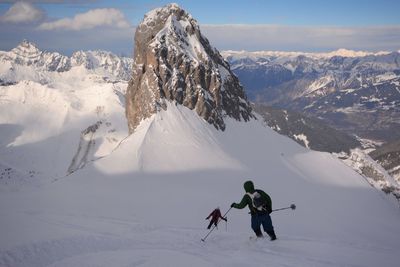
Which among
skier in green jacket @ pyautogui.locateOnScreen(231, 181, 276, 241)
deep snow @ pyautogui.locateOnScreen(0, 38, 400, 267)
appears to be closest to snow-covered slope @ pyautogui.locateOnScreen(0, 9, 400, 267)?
deep snow @ pyautogui.locateOnScreen(0, 38, 400, 267)

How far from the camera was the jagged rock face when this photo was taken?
9294 centimetres

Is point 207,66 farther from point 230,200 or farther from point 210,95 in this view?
point 230,200

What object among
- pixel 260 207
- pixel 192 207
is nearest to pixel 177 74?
pixel 192 207

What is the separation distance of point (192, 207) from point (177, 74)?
42.8m

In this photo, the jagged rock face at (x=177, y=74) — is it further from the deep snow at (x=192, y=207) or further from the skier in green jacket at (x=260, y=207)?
the skier in green jacket at (x=260, y=207)

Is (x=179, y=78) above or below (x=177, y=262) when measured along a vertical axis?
above

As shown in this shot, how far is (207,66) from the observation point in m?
98.4

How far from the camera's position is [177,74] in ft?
307

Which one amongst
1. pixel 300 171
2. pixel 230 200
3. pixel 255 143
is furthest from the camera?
pixel 255 143

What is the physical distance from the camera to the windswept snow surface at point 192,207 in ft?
55.9

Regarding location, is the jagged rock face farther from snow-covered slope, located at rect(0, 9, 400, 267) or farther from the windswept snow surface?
the windswept snow surface

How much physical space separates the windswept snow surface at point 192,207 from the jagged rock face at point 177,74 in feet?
11.0

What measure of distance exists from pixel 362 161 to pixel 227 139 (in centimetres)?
7202

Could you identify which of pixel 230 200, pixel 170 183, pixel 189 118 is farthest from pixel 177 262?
pixel 189 118
